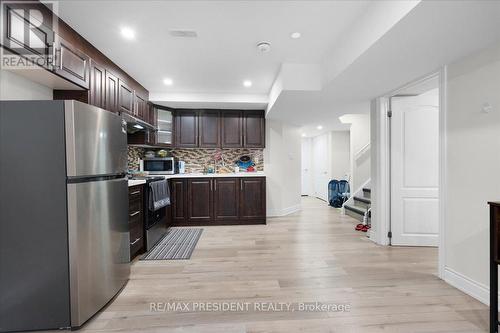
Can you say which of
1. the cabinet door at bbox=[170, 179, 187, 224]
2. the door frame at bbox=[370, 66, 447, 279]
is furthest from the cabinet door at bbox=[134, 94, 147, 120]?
the door frame at bbox=[370, 66, 447, 279]

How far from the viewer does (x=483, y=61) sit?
1.94 metres

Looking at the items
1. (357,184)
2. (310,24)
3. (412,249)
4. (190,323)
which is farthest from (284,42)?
(357,184)

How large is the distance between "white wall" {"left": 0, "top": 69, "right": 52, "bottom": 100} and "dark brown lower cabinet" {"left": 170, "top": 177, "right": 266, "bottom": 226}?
2.36m

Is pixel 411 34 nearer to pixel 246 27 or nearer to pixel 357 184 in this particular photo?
pixel 246 27

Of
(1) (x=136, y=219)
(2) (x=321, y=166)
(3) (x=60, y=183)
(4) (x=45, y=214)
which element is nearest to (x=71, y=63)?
(3) (x=60, y=183)

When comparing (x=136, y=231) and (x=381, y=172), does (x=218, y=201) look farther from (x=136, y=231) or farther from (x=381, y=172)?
(x=381, y=172)

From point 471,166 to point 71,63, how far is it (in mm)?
3892

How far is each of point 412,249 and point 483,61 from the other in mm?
2385

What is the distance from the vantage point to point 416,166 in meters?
3.16

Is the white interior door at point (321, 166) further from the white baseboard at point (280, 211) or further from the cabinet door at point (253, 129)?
the cabinet door at point (253, 129)

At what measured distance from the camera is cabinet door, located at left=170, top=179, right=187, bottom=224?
4.27 metres

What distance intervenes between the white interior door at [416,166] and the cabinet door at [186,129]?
11.6 feet

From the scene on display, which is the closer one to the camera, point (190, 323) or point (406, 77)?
point (190, 323)

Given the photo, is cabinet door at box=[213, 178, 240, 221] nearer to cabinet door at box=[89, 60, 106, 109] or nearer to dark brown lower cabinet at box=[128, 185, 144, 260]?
dark brown lower cabinet at box=[128, 185, 144, 260]
